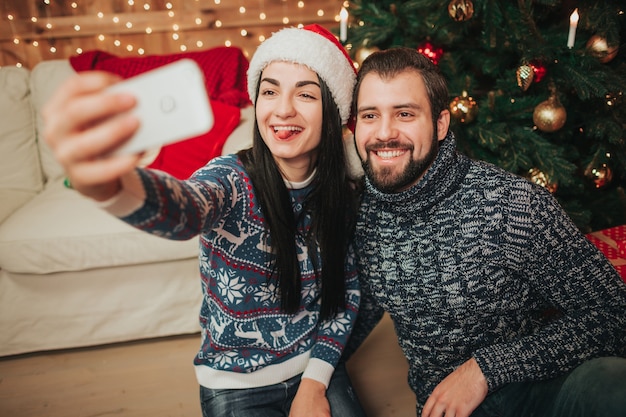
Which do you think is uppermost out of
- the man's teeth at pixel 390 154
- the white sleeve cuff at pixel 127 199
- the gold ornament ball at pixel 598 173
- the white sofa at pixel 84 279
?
the white sleeve cuff at pixel 127 199

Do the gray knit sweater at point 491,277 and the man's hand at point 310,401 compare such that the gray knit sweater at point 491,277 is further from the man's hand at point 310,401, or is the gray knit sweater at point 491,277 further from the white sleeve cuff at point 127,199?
the white sleeve cuff at point 127,199

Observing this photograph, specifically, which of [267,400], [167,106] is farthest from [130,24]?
[167,106]

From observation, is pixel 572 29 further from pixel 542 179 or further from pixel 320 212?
pixel 320 212

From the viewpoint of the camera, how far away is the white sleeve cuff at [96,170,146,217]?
1.80ft

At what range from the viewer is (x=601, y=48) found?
1.50m

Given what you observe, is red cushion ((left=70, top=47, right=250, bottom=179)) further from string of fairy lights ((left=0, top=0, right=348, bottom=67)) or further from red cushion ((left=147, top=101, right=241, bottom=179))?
string of fairy lights ((left=0, top=0, right=348, bottom=67))

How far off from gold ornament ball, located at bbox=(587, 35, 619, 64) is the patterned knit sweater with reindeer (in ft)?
3.69

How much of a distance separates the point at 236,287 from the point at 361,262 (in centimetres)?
36

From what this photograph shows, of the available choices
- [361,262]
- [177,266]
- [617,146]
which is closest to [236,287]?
[361,262]

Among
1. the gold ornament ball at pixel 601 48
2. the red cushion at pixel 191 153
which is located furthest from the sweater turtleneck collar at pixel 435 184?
the red cushion at pixel 191 153

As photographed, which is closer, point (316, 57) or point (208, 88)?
point (316, 57)

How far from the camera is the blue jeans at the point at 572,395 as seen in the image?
0.88m

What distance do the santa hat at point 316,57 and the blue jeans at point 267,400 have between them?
73 cm

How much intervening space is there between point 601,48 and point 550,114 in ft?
0.87
